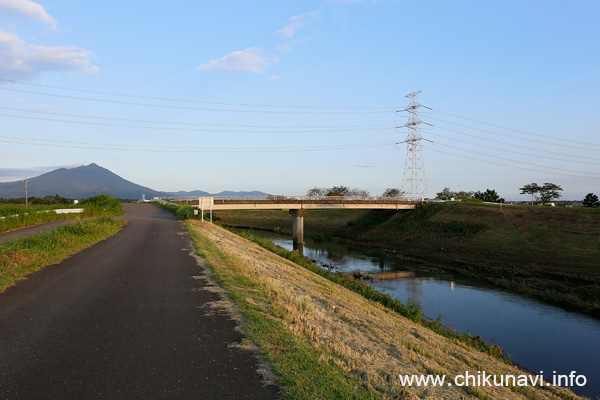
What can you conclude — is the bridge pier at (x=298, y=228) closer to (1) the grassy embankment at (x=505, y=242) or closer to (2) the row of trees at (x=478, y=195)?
(1) the grassy embankment at (x=505, y=242)

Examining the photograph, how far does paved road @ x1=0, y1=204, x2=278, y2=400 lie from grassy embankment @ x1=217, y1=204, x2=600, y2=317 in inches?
904

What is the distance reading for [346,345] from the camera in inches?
289

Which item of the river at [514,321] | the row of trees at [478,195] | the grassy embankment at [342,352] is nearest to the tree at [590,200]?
the row of trees at [478,195]

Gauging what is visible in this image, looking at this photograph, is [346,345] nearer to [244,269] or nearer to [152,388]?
[152,388]

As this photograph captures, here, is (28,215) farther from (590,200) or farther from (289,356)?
(590,200)

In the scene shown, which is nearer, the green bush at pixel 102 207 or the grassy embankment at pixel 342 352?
the grassy embankment at pixel 342 352

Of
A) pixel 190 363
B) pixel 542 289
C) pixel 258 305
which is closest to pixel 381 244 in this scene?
pixel 542 289

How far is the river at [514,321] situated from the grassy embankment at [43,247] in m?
18.2

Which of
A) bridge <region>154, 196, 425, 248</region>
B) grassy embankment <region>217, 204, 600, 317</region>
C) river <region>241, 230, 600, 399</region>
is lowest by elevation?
river <region>241, 230, 600, 399</region>

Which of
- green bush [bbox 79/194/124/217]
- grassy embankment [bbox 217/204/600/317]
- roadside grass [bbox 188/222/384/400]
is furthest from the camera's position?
green bush [bbox 79/194/124/217]

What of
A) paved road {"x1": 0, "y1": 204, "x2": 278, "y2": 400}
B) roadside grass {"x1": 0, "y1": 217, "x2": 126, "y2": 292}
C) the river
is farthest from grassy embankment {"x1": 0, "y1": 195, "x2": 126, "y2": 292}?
the river

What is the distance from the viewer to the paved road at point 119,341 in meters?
5.18

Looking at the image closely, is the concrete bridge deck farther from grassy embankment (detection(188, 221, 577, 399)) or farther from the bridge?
grassy embankment (detection(188, 221, 577, 399))

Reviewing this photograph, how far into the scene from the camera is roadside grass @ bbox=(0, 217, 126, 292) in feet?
40.5
